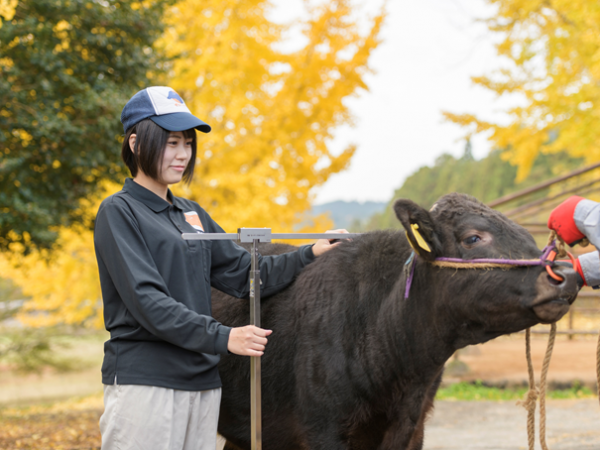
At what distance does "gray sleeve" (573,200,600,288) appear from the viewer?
2.18 metres

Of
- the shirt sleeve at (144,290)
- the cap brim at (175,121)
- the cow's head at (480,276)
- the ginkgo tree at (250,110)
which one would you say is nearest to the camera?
the shirt sleeve at (144,290)

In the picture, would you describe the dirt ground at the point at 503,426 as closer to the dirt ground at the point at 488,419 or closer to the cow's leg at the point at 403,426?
the dirt ground at the point at 488,419

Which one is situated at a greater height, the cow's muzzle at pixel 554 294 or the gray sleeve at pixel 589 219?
the gray sleeve at pixel 589 219

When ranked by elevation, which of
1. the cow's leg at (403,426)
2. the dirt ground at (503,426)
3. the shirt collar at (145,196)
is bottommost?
the dirt ground at (503,426)

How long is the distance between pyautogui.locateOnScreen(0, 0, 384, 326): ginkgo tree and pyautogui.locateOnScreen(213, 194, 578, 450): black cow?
13.5 ft

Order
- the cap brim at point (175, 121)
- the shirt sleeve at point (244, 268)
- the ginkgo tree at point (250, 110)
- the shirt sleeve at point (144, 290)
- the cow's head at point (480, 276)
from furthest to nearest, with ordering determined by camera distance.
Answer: the ginkgo tree at point (250, 110) → the shirt sleeve at point (244, 268) → the cap brim at point (175, 121) → the cow's head at point (480, 276) → the shirt sleeve at point (144, 290)

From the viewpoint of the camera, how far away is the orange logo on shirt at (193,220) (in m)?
2.48

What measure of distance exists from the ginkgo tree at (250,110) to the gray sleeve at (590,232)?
4.86 m

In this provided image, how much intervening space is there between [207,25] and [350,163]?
3.25m

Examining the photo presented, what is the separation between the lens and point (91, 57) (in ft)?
20.1

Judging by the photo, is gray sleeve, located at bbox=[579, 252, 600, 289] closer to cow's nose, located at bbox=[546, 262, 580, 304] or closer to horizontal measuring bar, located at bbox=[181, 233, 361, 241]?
cow's nose, located at bbox=[546, 262, 580, 304]

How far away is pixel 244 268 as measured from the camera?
8.93 ft

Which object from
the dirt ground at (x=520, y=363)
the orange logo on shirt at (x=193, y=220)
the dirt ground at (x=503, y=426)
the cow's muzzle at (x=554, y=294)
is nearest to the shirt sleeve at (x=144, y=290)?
the orange logo on shirt at (x=193, y=220)

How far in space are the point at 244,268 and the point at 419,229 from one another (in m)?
0.95
